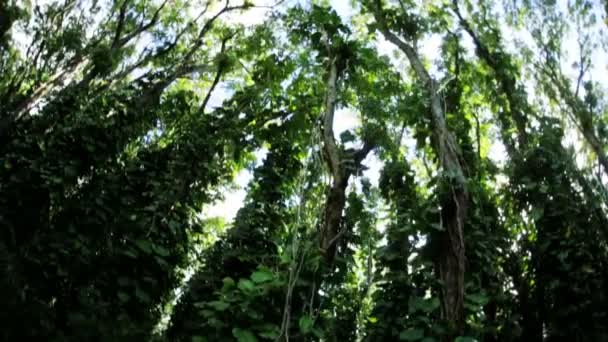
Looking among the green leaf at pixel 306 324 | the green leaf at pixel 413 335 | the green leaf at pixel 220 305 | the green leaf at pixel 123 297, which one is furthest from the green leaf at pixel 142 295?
the green leaf at pixel 413 335

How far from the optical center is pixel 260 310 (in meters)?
3.21

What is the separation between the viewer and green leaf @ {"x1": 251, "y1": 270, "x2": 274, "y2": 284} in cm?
316

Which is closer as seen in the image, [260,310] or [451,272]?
[260,310]

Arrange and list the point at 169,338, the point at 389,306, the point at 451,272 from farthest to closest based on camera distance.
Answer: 1. the point at 169,338
2. the point at 389,306
3. the point at 451,272

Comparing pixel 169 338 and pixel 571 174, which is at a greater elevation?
pixel 571 174

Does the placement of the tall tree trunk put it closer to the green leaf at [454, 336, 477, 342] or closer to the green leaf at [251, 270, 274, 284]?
the green leaf at [454, 336, 477, 342]

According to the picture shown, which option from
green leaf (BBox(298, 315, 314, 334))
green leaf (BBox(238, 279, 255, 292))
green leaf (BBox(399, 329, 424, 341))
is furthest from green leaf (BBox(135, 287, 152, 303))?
green leaf (BBox(399, 329, 424, 341))

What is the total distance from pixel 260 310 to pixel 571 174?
4139mm

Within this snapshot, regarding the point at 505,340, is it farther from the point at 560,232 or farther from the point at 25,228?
the point at 25,228

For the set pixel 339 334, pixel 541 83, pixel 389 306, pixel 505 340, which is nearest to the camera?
pixel 389 306

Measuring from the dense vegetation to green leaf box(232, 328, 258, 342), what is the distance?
0.02 metres

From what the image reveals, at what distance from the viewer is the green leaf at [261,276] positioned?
3156mm

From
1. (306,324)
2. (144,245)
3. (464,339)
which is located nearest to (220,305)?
(306,324)

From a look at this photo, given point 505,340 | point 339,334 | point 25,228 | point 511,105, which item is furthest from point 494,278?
point 25,228
